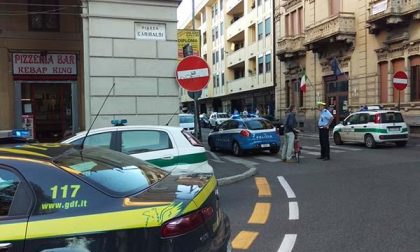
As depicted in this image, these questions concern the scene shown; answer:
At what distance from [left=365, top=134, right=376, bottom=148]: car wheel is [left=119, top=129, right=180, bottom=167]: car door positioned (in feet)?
44.9

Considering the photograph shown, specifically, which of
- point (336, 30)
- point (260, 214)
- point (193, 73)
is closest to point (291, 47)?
point (336, 30)

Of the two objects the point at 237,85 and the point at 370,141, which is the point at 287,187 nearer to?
the point at 370,141

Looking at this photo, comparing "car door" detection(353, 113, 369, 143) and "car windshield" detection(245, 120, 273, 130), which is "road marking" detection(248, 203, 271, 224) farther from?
"car door" detection(353, 113, 369, 143)

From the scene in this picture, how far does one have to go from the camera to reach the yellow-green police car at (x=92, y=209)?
3.09 m

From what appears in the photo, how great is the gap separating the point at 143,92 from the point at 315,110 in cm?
2522

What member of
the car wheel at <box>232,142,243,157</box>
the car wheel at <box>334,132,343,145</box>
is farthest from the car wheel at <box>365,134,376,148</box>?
the car wheel at <box>232,142,243,157</box>

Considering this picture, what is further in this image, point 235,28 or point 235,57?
point 235,57

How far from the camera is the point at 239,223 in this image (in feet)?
22.9

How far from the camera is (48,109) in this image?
1469cm

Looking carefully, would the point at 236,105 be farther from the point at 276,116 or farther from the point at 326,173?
the point at 326,173

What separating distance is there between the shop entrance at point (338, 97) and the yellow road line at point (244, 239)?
2610cm

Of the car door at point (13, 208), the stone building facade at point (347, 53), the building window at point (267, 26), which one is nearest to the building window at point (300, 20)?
the stone building facade at point (347, 53)

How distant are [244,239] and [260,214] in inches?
59.9

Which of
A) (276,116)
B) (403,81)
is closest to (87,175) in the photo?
(403,81)
